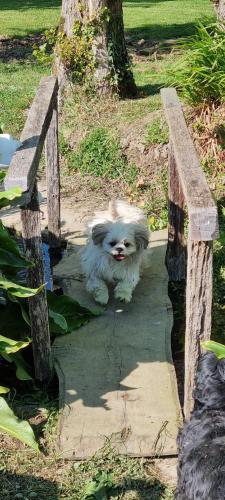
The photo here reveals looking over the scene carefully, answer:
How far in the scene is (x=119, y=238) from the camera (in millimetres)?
5551

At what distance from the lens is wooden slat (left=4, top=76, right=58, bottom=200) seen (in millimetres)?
3875

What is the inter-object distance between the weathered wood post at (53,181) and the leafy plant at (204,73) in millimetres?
2180

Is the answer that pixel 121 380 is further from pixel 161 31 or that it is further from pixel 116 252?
pixel 161 31

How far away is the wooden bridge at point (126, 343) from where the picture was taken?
12.1 feet

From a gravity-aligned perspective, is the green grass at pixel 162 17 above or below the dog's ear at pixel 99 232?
below

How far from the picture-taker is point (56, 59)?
10.1 m

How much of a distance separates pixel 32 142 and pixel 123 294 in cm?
159

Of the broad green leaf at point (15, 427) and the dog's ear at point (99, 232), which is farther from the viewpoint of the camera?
the dog's ear at point (99, 232)

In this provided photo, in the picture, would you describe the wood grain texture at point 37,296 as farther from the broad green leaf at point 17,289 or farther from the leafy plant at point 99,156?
the leafy plant at point 99,156

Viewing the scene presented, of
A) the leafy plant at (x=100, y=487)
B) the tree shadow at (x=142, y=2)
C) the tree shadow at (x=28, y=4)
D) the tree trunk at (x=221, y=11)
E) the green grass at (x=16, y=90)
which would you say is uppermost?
the tree trunk at (x=221, y=11)

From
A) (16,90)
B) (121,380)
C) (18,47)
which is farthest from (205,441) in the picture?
(18,47)

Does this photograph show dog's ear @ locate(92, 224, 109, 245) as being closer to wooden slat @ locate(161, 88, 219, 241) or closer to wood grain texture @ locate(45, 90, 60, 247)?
wooden slat @ locate(161, 88, 219, 241)

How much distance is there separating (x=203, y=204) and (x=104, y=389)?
5.39 feet

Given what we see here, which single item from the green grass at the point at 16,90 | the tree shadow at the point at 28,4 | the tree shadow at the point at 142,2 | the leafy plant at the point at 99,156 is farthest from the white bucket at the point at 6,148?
the tree shadow at the point at 142,2
